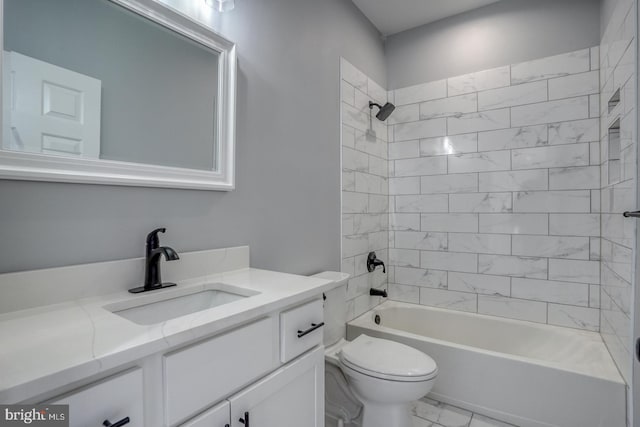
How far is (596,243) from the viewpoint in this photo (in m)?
2.18

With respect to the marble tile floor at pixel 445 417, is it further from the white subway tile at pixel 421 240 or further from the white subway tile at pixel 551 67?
the white subway tile at pixel 551 67

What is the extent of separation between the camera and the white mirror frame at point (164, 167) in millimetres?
903

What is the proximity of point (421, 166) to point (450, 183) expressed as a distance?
11.2 inches

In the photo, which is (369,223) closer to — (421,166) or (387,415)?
(421,166)

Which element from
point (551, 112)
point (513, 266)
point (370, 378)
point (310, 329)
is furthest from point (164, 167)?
point (551, 112)

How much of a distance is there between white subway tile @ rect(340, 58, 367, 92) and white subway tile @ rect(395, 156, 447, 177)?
0.73 m

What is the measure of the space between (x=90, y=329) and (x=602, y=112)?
9.37 feet

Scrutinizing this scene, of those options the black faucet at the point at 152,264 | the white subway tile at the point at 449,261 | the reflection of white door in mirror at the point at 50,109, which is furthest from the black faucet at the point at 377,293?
the reflection of white door in mirror at the point at 50,109

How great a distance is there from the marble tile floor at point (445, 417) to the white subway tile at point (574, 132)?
1.88m

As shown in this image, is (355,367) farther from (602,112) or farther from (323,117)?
(602,112)

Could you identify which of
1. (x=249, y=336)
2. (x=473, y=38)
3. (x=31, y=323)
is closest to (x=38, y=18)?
(x=31, y=323)

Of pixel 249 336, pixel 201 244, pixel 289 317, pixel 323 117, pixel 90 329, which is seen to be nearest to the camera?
pixel 90 329

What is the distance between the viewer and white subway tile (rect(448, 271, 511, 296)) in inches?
97.0

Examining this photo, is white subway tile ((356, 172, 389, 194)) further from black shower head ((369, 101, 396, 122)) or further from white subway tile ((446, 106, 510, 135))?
white subway tile ((446, 106, 510, 135))
